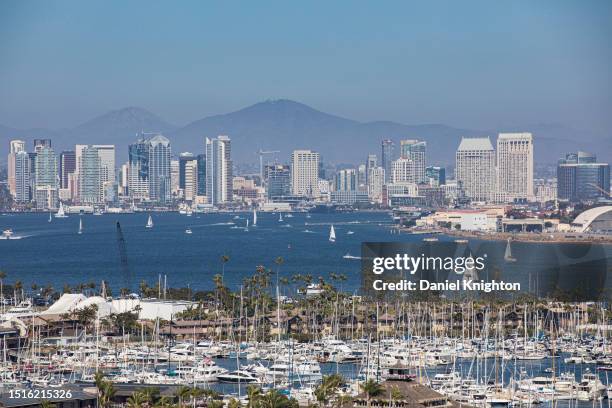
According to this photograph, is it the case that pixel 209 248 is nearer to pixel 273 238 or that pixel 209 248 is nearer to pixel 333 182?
pixel 273 238

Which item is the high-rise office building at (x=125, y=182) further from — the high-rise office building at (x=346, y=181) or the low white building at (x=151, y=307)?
the low white building at (x=151, y=307)

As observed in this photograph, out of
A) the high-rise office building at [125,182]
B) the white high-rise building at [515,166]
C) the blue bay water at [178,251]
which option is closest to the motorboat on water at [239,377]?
the blue bay water at [178,251]

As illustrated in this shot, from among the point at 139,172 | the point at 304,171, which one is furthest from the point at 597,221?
the point at 139,172

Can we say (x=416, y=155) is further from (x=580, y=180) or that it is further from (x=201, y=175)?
(x=580, y=180)

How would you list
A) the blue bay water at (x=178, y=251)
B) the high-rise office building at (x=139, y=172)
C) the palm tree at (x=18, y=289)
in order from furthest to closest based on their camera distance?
the high-rise office building at (x=139, y=172) → the blue bay water at (x=178, y=251) → the palm tree at (x=18, y=289)

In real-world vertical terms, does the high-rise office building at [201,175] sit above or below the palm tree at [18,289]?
above
